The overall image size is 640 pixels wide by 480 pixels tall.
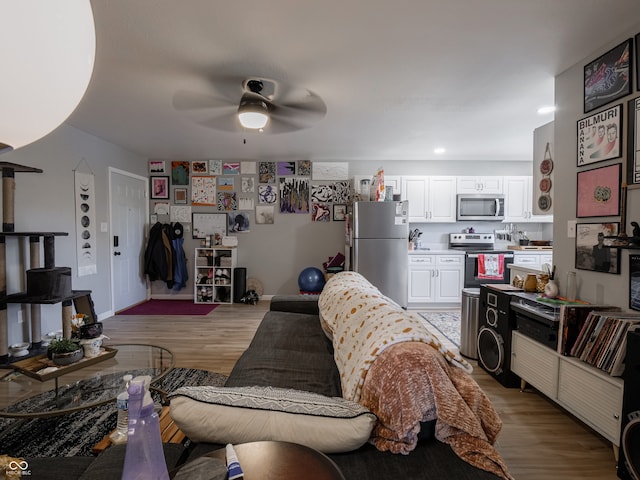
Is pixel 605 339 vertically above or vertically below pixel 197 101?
below

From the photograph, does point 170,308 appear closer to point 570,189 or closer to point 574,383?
point 574,383

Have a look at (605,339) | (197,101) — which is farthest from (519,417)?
(197,101)

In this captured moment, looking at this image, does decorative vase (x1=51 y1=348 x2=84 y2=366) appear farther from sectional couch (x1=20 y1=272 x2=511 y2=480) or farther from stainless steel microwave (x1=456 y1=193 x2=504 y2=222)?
stainless steel microwave (x1=456 y1=193 x2=504 y2=222)

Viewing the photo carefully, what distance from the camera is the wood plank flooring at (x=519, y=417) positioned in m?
1.59

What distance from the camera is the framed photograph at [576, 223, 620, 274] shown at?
6.17 feet

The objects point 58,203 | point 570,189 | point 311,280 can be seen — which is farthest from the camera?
point 311,280

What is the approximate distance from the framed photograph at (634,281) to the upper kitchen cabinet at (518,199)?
3.38 meters

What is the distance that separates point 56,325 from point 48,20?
3984 millimetres

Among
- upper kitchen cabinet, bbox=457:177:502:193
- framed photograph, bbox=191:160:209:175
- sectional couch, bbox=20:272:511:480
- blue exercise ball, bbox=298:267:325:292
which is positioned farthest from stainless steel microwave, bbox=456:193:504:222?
sectional couch, bbox=20:272:511:480

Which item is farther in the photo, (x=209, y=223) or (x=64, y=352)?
(x=209, y=223)

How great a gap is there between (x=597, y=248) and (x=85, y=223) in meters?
4.96

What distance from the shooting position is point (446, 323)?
399 cm

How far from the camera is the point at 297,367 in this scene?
1648 millimetres

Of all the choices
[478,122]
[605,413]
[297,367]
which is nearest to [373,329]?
[297,367]
